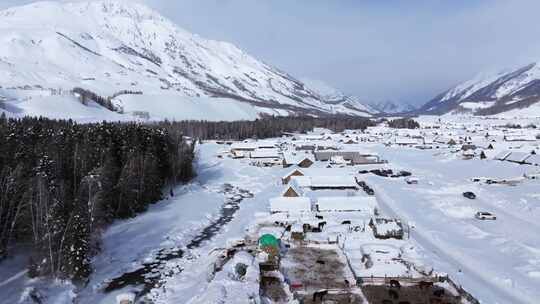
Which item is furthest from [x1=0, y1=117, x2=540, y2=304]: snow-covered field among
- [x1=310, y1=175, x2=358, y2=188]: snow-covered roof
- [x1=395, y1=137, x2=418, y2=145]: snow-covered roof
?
[x1=395, y1=137, x2=418, y2=145]: snow-covered roof

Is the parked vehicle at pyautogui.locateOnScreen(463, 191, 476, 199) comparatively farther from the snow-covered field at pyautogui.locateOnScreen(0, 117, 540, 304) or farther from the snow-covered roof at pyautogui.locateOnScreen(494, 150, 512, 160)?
the snow-covered roof at pyautogui.locateOnScreen(494, 150, 512, 160)

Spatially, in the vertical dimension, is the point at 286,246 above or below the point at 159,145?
below

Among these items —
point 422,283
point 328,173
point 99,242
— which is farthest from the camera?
point 328,173

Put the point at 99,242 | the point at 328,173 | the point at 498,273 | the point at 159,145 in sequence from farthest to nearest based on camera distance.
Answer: the point at 328,173 → the point at 159,145 → the point at 99,242 → the point at 498,273

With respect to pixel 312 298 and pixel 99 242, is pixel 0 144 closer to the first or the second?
pixel 99 242

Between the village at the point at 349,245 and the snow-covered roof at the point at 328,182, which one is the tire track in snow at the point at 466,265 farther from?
the snow-covered roof at the point at 328,182

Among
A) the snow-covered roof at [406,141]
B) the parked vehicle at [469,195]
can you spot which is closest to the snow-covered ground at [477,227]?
the parked vehicle at [469,195]

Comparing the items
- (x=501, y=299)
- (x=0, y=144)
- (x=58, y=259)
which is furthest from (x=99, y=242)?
(x=501, y=299)
